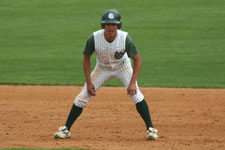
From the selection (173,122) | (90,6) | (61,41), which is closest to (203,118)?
(173,122)

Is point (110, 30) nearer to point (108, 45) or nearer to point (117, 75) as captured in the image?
point (108, 45)

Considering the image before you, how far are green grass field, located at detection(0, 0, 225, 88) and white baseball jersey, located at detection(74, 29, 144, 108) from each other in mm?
5577

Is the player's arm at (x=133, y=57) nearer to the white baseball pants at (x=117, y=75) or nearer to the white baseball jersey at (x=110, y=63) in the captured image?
the white baseball jersey at (x=110, y=63)

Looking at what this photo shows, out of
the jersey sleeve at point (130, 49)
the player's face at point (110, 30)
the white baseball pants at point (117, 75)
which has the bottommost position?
the white baseball pants at point (117, 75)

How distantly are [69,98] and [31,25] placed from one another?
46.5ft

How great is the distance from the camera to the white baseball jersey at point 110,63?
7535 millimetres

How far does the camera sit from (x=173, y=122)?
932 cm

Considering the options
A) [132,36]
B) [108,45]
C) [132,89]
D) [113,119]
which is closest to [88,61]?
[108,45]

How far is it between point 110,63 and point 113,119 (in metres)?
2.17

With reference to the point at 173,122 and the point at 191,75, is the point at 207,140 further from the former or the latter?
the point at 191,75

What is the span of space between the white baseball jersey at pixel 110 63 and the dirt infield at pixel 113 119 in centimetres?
73

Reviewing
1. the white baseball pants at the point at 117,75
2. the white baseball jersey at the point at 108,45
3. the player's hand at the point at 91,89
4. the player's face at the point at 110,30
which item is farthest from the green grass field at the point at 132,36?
the player's face at the point at 110,30

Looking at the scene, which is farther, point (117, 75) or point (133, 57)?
point (117, 75)

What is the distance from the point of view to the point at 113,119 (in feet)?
31.6
